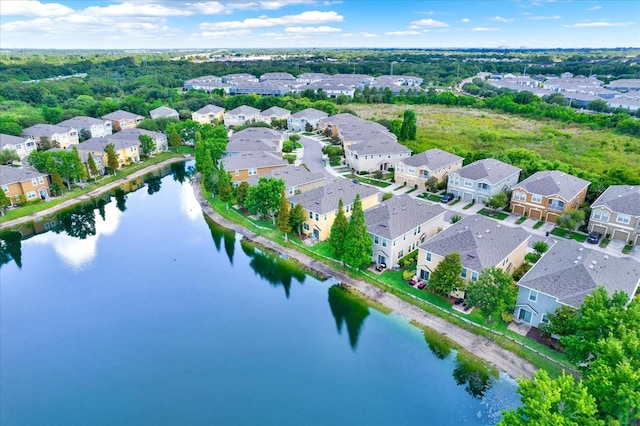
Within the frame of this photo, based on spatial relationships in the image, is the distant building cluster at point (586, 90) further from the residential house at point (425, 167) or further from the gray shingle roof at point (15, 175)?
the gray shingle roof at point (15, 175)

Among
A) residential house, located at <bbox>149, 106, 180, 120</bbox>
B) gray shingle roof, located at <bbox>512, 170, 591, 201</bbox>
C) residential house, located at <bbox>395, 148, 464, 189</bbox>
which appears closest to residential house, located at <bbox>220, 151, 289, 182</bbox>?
residential house, located at <bbox>395, 148, 464, 189</bbox>

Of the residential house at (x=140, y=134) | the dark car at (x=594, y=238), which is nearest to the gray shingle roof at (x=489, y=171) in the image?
the dark car at (x=594, y=238)

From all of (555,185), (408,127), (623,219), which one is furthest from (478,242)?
(408,127)

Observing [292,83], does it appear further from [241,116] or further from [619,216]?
[619,216]

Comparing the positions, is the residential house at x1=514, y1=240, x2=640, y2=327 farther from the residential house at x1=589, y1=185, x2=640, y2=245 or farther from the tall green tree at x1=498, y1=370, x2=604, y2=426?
the residential house at x1=589, y1=185, x2=640, y2=245

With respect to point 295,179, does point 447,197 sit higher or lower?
lower
